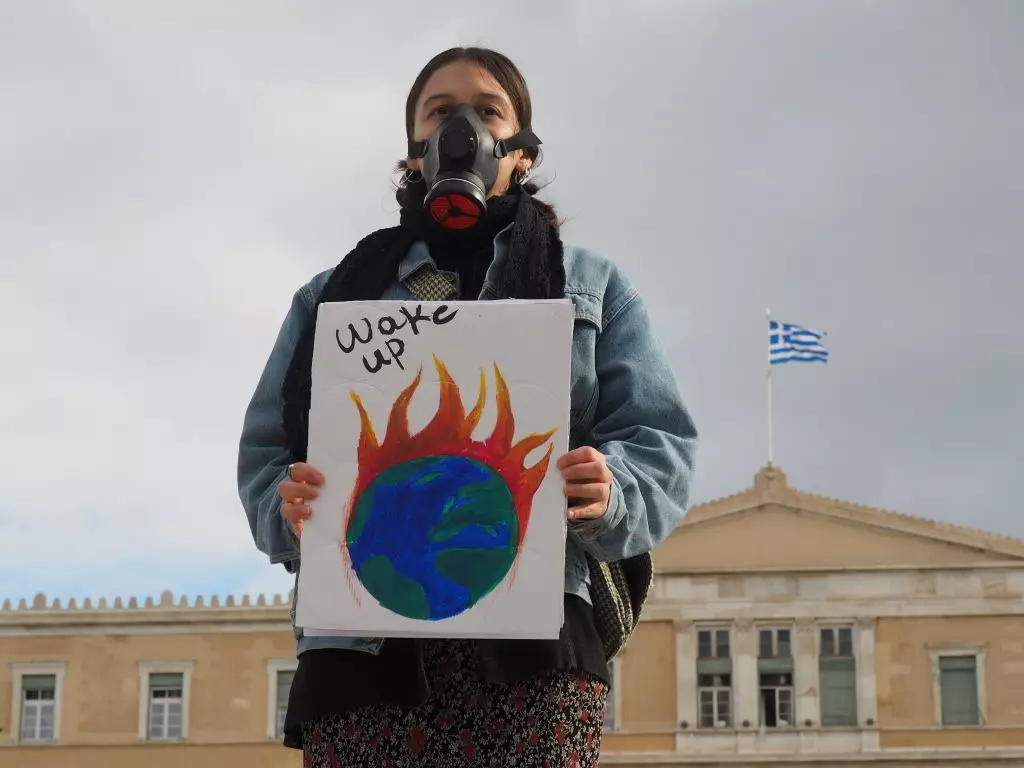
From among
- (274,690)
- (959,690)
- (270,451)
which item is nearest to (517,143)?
(270,451)

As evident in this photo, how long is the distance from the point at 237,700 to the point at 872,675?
10256mm

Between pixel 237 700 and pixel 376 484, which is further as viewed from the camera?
pixel 237 700

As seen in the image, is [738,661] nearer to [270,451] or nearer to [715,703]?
[715,703]

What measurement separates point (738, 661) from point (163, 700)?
9434 mm

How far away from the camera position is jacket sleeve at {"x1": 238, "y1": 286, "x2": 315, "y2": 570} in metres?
2.34

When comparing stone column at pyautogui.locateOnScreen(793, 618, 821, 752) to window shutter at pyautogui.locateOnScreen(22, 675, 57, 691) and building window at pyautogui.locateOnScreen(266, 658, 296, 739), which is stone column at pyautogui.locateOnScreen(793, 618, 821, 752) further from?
window shutter at pyautogui.locateOnScreen(22, 675, 57, 691)

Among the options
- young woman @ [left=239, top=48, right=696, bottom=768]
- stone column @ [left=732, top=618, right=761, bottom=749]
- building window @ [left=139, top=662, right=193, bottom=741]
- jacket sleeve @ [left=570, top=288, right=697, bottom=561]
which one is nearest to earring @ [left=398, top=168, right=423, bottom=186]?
young woman @ [left=239, top=48, right=696, bottom=768]

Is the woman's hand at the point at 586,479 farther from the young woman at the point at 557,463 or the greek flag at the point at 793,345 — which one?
the greek flag at the point at 793,345

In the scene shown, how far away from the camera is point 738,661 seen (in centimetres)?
2927

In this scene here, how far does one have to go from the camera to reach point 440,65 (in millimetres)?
2592

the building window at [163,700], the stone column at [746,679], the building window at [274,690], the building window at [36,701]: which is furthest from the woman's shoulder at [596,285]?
the building window at [36,701]

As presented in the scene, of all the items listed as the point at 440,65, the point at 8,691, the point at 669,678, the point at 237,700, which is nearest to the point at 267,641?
the point at 237,700

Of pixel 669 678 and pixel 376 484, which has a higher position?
pixel 669 678

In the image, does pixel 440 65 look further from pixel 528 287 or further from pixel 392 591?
pixel 392 591
